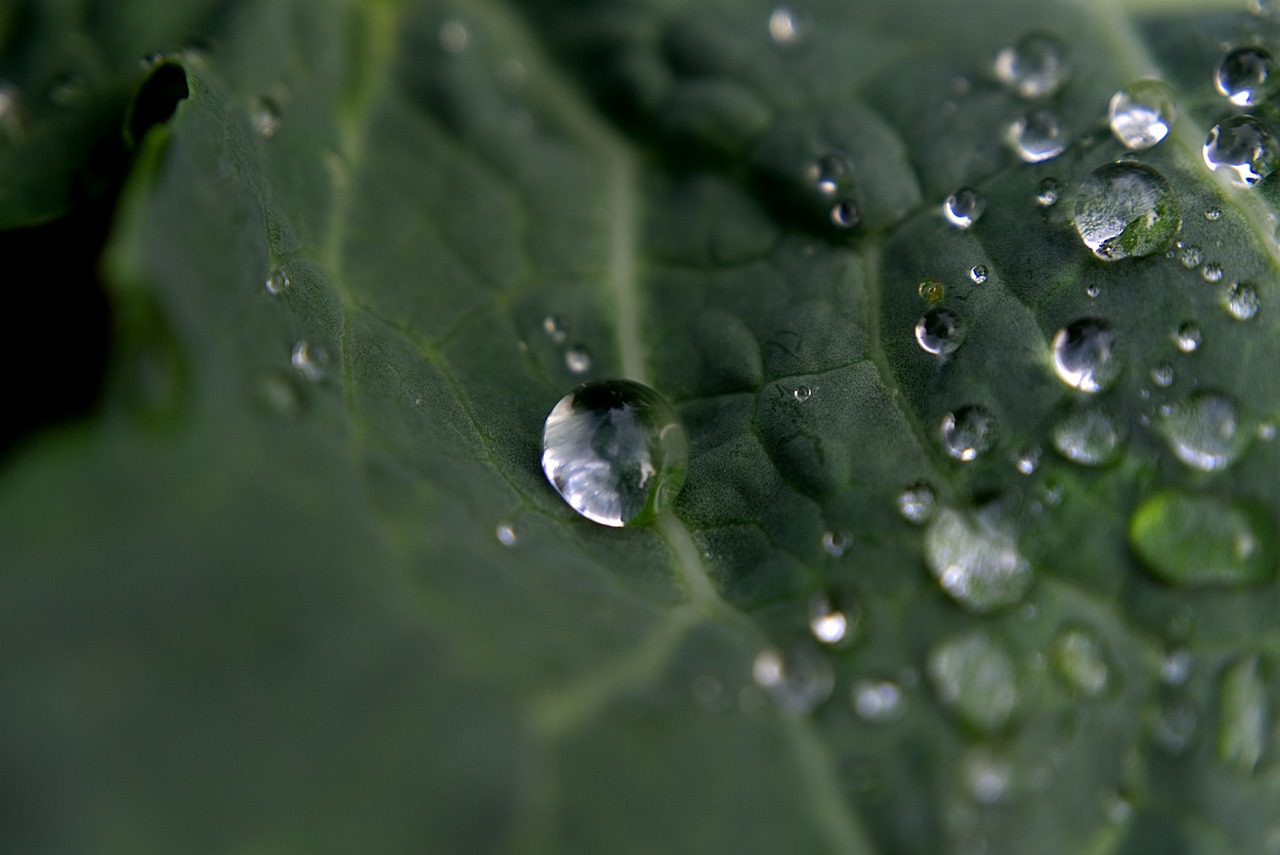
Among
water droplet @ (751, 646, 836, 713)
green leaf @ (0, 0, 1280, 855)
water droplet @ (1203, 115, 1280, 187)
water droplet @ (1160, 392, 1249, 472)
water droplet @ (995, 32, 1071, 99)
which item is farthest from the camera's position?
water droplet @ (995, 32, 1071, 99)

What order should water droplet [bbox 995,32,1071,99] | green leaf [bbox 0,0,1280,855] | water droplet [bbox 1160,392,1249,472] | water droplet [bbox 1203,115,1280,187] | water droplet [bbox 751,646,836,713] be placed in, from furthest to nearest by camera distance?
1. water droplet [bbox 995,32,1071,99]
2. water droplet [bbox 1203,115,1280,187]
3. water droplet [bbox 1160,392,1249,472]
4. water droplet [bbox 751,646,836,713]
5. green leaf [bbox 0,0,1280,855]

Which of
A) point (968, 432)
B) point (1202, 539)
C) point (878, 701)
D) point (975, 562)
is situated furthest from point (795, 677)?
point (1202, 539)

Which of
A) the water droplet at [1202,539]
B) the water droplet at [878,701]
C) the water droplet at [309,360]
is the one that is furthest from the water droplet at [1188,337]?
the water droplet at [309,360]

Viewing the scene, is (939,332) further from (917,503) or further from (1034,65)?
(1034,65)

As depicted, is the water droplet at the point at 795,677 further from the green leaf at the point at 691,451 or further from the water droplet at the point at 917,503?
the water droplet at the point at 917,503

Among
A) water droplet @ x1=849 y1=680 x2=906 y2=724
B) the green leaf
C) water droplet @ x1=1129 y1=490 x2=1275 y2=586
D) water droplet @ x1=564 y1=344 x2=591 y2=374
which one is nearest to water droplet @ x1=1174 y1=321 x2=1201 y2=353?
the green leaf

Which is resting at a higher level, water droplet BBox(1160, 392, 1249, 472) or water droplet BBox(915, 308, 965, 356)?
water droplet BBox(915, 308, 965, 356)

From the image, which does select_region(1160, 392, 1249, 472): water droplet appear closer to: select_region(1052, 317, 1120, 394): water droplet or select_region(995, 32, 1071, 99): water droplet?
select_region(1052, 317, 1120, 394): water droplet
